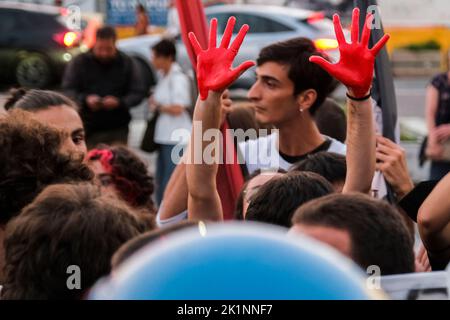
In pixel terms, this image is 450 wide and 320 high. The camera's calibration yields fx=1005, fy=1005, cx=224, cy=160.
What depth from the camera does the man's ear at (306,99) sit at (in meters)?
4.51

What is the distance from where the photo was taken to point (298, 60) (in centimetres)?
450

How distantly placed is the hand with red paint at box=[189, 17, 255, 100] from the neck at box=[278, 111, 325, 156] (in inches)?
50.7

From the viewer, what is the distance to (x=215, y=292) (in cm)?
119

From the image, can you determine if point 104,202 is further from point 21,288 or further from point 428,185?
point 428,185

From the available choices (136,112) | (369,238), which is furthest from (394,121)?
(136,112)

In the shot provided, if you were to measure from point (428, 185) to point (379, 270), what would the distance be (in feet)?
3.67

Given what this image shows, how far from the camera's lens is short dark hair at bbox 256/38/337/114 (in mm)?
4469

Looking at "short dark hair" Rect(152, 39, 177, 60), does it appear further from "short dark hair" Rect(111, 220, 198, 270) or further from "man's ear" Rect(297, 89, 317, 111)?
"short dark hair" Rect(111, 220, 198, 270)

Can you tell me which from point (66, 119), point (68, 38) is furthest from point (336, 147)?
point (68, 38)

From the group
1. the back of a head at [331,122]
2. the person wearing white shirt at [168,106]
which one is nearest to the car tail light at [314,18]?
the person wearing white shirt at [168,106]

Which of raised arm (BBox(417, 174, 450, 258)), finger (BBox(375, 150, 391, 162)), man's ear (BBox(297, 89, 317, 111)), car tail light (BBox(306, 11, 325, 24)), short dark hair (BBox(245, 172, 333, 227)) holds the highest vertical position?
car tail light (BBox(306, 11, 325, 24))

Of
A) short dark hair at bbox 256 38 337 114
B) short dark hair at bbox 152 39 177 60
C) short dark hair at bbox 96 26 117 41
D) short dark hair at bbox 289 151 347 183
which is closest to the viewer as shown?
short dark hair at bbox 289 151 347 183

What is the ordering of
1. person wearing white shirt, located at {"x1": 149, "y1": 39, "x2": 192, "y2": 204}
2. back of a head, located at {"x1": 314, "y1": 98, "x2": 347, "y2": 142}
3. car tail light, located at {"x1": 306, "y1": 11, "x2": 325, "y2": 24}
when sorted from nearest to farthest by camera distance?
1. back of a head, located at {"x1": 314, "y1": 98, "x2": 347, "y2": 142}
2. person wearing white shirt, located at {"x1": 149, "y1": 39, "x2": 192, "y2": 204}
3. car tail light, located at {"x1": 306, "y1": 11, "x2": 325, "y2": 24}

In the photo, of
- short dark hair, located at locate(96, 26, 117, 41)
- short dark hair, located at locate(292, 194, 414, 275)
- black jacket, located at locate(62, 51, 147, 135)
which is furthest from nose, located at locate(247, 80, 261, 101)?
short dark hair, located at locate(96, 26, 117, 41)
